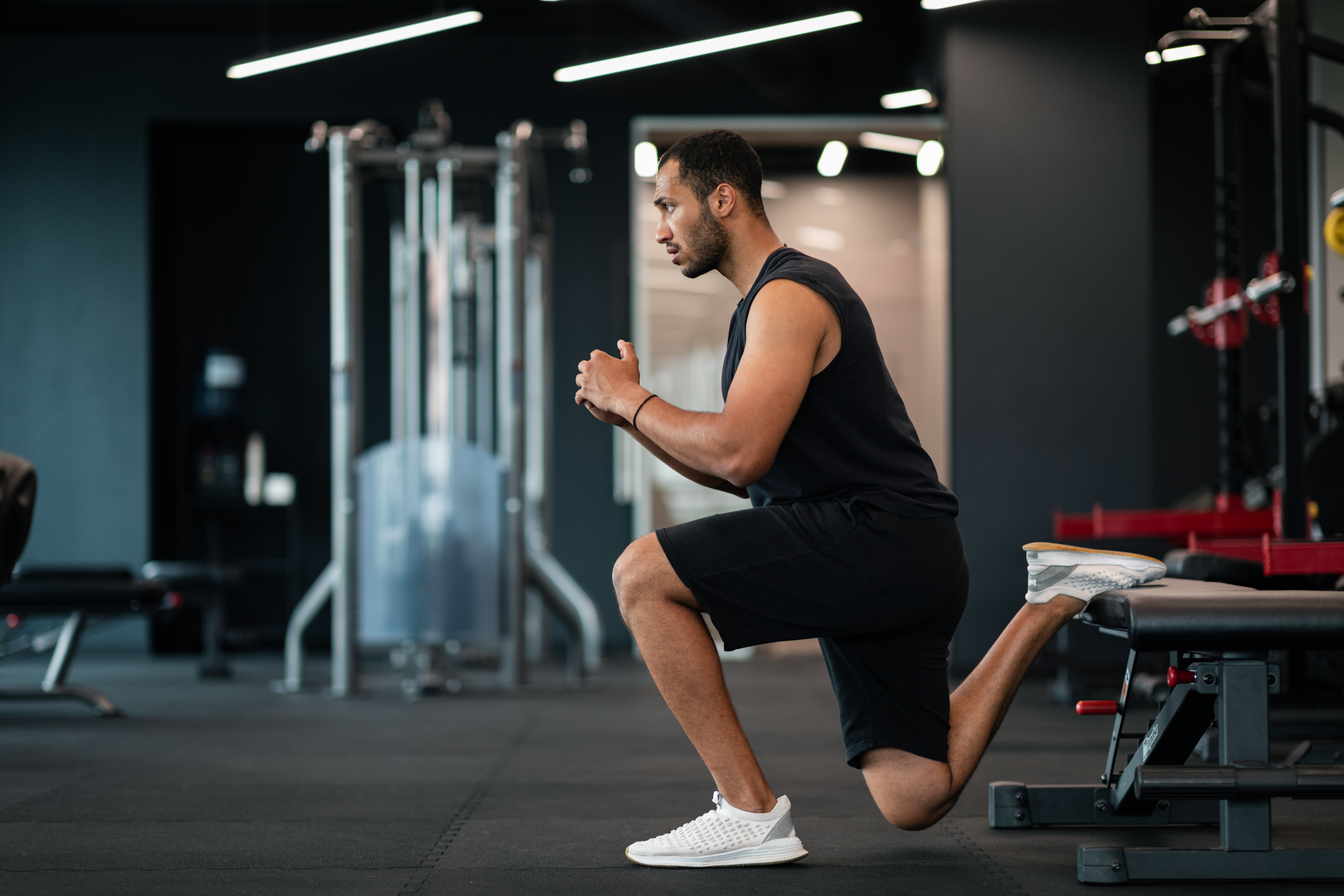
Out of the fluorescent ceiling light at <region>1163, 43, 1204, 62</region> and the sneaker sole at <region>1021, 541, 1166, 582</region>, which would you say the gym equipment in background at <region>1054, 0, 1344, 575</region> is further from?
the sneaker sole at <region>1021, 541, 1166, 582</region>

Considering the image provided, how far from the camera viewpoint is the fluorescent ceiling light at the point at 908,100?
271 inches

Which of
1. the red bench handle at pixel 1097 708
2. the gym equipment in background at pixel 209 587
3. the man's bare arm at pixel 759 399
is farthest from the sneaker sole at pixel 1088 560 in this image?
the gym equipment in background at pixel 209 587

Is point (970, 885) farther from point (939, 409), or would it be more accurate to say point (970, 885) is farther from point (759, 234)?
point (939, 409)

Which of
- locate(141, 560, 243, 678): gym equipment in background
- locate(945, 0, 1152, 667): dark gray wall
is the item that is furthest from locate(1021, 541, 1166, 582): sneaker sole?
locate(141, 560, 243, 678): gym equipment in background

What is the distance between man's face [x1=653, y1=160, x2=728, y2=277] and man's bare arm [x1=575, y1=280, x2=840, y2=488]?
0.17 metres

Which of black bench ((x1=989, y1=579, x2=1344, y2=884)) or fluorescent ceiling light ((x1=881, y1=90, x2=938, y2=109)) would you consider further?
fluorescent ceiling light ((x1=881, y1=90, x2=938, y2=109))

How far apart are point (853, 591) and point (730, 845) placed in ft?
1.52

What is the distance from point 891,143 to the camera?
25.0ft

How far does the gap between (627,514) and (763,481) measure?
530 cm

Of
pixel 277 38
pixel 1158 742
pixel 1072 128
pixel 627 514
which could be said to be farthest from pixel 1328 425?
pixel 277 38

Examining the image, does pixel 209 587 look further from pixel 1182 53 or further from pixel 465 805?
pixel 1182 53

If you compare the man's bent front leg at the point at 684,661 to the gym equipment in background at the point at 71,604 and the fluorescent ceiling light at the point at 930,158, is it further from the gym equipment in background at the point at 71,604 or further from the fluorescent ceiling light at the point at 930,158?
the fluorescent ceiling light at the point at 930,158

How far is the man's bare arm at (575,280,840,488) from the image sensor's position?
77.9 inches

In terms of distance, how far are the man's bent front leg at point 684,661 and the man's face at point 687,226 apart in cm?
49
